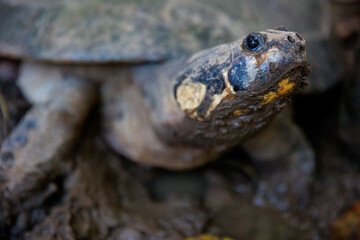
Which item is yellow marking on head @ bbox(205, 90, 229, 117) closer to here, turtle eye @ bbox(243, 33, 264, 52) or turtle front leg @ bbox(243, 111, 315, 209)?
turtle eye @ bbox(243, 33, 264, 52)

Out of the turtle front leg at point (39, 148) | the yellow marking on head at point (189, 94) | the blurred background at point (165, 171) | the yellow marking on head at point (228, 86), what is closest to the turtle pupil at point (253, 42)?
the yellow marking on head at point (228, 86)

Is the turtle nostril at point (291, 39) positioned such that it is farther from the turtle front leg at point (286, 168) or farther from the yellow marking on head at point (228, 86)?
the turtle front leg at point (286, 168)

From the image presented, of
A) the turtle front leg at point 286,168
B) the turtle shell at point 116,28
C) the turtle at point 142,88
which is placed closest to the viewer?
the turtle at point 142,88

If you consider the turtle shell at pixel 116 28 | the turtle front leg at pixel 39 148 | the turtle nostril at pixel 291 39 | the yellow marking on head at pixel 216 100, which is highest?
the turtle shell at pixel 116 28

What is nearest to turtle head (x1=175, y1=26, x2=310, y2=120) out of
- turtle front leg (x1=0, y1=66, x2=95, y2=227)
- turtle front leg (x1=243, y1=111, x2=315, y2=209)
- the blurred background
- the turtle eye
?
the turtle eye

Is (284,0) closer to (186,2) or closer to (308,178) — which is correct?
(186,2)

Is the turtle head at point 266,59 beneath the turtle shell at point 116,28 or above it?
beneath

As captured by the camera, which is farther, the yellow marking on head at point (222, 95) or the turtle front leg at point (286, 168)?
the turtle front leg at point (286, 168)
